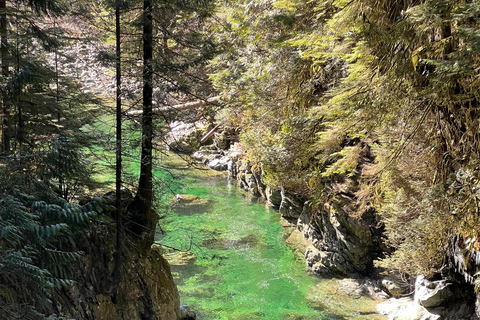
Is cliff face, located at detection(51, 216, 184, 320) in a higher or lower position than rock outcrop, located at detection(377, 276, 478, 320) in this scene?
higher

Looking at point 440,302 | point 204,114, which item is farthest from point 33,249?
point 440,302

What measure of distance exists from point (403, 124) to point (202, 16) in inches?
190

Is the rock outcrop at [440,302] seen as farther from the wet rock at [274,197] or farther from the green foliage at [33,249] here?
the wet rock at [274,197]

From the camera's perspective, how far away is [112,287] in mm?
7602

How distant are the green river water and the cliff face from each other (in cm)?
124

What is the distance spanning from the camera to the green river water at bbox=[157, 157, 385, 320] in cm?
1115

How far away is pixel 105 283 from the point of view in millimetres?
7551

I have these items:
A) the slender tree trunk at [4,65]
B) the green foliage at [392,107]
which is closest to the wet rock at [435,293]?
the green foliage at [392,107]

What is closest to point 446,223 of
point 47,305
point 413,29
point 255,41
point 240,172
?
point 413,29

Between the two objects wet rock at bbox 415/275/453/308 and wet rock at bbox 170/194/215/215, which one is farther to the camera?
wet rock at bbox 170/194/215/215

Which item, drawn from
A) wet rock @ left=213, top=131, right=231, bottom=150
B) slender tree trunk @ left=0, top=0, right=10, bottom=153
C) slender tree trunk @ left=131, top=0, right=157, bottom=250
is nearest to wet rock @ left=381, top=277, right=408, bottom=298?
slender tree trunk @ left=131, top=0, right=157, bottom=250

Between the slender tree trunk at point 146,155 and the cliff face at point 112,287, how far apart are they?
42 cm

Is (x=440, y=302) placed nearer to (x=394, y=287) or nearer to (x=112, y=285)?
(x=394, y=287)

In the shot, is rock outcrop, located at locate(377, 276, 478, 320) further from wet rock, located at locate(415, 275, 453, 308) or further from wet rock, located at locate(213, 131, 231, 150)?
wet rock, located at locate(213, 131, 231, 150)
